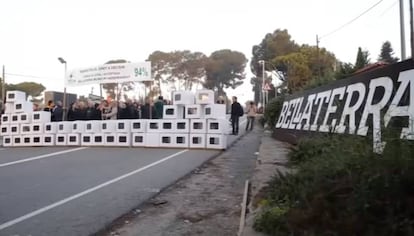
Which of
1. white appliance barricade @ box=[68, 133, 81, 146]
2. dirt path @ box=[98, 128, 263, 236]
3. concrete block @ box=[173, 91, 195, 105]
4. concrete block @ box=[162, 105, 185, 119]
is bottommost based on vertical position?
dirt path @ box=[98, 128, 263, 236]

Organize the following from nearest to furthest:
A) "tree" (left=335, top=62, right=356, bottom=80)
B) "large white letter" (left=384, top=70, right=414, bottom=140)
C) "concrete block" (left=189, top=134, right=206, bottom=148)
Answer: "large white letter" (left=384, top=70, right=414, bottom=140) < "tree" (left=335, top=62, right=356, bottom=80) < "concrete block" (left=189, top=134, right=206, bottom=148)

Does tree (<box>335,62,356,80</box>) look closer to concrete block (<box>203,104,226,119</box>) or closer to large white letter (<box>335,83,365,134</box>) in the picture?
concrete block (<box>203,104,226,119</box>)

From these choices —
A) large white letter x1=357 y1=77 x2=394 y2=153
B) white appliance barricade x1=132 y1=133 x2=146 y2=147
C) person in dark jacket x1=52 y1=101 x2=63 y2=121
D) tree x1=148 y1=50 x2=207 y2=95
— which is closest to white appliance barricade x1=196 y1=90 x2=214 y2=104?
white appliance barricade x1=132 y1=133 x2=146 y2=147

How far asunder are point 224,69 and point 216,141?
75476mm

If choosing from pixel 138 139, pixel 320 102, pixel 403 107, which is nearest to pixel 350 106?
pixel 403 107

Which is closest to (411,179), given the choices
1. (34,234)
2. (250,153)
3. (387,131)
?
(387,131)

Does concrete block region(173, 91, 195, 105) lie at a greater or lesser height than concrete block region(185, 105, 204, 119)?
greater

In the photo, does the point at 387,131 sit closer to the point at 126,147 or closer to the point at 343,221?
the point at 343,221

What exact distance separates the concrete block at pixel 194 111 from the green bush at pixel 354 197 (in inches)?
551

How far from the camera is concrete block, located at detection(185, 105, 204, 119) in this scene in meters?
19.5

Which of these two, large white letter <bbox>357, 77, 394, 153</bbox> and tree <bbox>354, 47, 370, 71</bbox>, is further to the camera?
tree <bbox>354, 47, 370, 71</bbox>

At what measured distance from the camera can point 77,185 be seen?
33.4ft

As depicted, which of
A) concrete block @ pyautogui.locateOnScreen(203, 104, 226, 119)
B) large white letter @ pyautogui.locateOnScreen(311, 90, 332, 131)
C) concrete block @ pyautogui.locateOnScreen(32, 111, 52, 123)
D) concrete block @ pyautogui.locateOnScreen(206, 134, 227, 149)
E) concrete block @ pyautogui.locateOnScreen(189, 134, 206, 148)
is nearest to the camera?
large white letter @ pyautogui.locateOnScreen(311, 90, 332, 131)

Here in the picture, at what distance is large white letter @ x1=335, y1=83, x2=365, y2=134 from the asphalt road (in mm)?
3643
